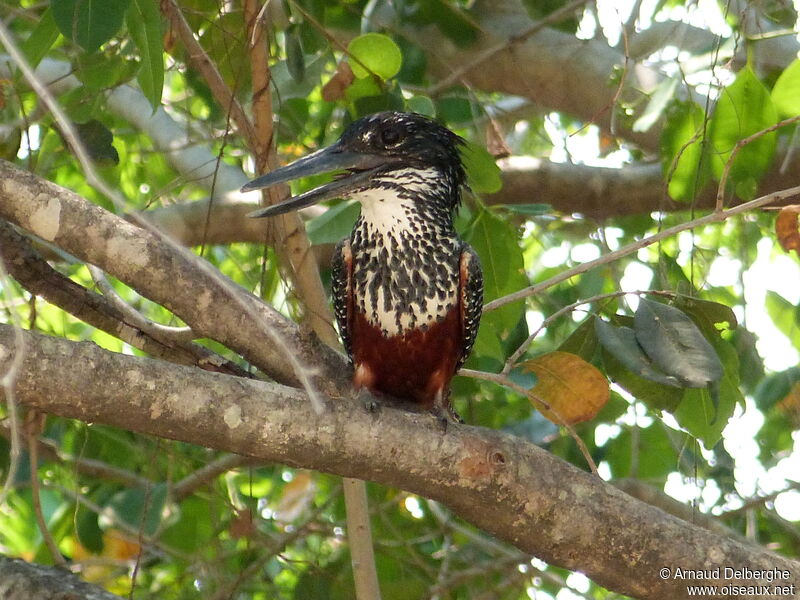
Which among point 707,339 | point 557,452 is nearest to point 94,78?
point 707,339

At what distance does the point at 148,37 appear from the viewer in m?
3.00

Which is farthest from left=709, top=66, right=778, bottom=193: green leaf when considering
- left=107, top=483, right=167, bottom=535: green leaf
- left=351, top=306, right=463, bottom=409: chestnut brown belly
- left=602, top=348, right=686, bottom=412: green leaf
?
left=107, top=483, right=167, bottom=535: green leaf

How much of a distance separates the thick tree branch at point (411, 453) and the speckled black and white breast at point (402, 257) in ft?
2.90

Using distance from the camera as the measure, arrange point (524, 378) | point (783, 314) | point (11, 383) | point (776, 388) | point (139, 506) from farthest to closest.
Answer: point (783, 314) → point (776, 388) → point (139, 506) → point (524, 378) → point (11, 383)

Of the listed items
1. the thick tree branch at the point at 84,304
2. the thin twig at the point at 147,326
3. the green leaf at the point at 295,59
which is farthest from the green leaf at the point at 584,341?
the green leaf at the point at 295,59

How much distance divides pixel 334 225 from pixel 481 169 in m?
0.61

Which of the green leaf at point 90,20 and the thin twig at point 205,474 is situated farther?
the thin twig at point 205,474

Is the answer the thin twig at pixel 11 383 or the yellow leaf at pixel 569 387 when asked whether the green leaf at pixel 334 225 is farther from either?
the thin twig at pixel 11 383

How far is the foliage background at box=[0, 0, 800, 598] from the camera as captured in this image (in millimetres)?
3631

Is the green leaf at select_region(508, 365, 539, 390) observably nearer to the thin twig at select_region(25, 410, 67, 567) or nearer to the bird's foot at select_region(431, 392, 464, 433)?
the bird's foot at select_region(431, 392, 464, 433)

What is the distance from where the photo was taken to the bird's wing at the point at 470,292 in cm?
379

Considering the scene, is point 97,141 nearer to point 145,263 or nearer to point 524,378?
point 145,263

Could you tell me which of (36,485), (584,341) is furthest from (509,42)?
(36,485)

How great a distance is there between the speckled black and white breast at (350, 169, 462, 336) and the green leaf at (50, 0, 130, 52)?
1.16 metres
